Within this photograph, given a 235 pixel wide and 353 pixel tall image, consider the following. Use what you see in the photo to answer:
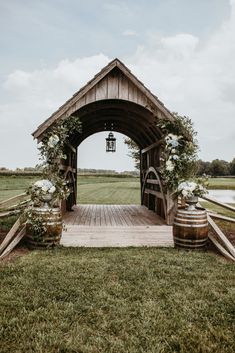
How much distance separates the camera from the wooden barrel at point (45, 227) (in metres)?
6.55

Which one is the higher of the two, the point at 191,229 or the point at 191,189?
the point at 191,189

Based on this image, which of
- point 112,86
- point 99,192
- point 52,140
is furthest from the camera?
point 99,192

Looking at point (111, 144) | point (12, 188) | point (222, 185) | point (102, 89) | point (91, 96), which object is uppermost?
point (102, 89)

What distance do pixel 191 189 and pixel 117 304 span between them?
3.45 metres

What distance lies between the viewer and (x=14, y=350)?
296cm

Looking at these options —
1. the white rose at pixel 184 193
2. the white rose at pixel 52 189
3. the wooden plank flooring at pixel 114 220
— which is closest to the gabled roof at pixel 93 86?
the white rose at pixel 52 189

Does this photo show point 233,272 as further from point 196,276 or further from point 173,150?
point 173,150

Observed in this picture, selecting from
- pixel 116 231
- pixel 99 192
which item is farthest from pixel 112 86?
pixel 99 192

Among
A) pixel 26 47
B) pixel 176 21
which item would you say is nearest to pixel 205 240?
pixel 176 21

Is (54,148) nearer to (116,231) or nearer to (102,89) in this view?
(102,89)

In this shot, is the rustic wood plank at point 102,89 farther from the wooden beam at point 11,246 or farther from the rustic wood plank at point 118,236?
the wooden beam at point 11,246

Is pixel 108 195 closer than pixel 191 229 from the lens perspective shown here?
No

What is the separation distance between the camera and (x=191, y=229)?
6539 mm

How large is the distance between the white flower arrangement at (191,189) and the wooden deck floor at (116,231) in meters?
1.22
